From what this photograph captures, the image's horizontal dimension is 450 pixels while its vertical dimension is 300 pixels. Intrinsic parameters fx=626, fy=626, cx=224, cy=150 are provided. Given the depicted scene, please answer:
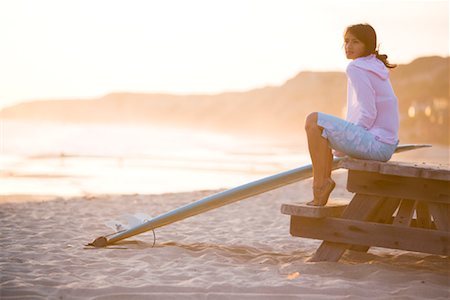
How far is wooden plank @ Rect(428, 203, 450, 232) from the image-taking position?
15.7ft

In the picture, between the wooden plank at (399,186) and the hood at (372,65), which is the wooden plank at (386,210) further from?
the hood at (372,65)

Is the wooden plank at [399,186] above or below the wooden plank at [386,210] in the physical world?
above

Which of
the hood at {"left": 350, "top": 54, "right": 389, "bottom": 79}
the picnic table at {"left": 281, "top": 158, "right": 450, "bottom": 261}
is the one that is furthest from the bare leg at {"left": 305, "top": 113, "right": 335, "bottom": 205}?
the hood at {"left": 350, "top": 54, "right": 389, "bottom": 79}

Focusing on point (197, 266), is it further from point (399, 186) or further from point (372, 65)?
point (372, 65)

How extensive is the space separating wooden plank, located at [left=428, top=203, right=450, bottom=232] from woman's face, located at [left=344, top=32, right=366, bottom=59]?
A: 51.3 inches

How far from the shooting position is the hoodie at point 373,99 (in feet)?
15.4

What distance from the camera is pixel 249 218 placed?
8312mm

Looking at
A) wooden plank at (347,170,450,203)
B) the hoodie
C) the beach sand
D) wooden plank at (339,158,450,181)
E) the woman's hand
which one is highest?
the hoodie

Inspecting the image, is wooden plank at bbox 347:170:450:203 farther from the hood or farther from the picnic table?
the hood

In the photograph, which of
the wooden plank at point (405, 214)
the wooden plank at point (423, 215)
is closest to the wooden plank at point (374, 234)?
the wooden plank at point (405, 214)

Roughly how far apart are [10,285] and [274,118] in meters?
89.7

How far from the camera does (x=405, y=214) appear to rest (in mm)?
5051

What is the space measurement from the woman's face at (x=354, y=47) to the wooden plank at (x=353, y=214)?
1122 millimetres

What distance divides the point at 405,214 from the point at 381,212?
0.69 ft
